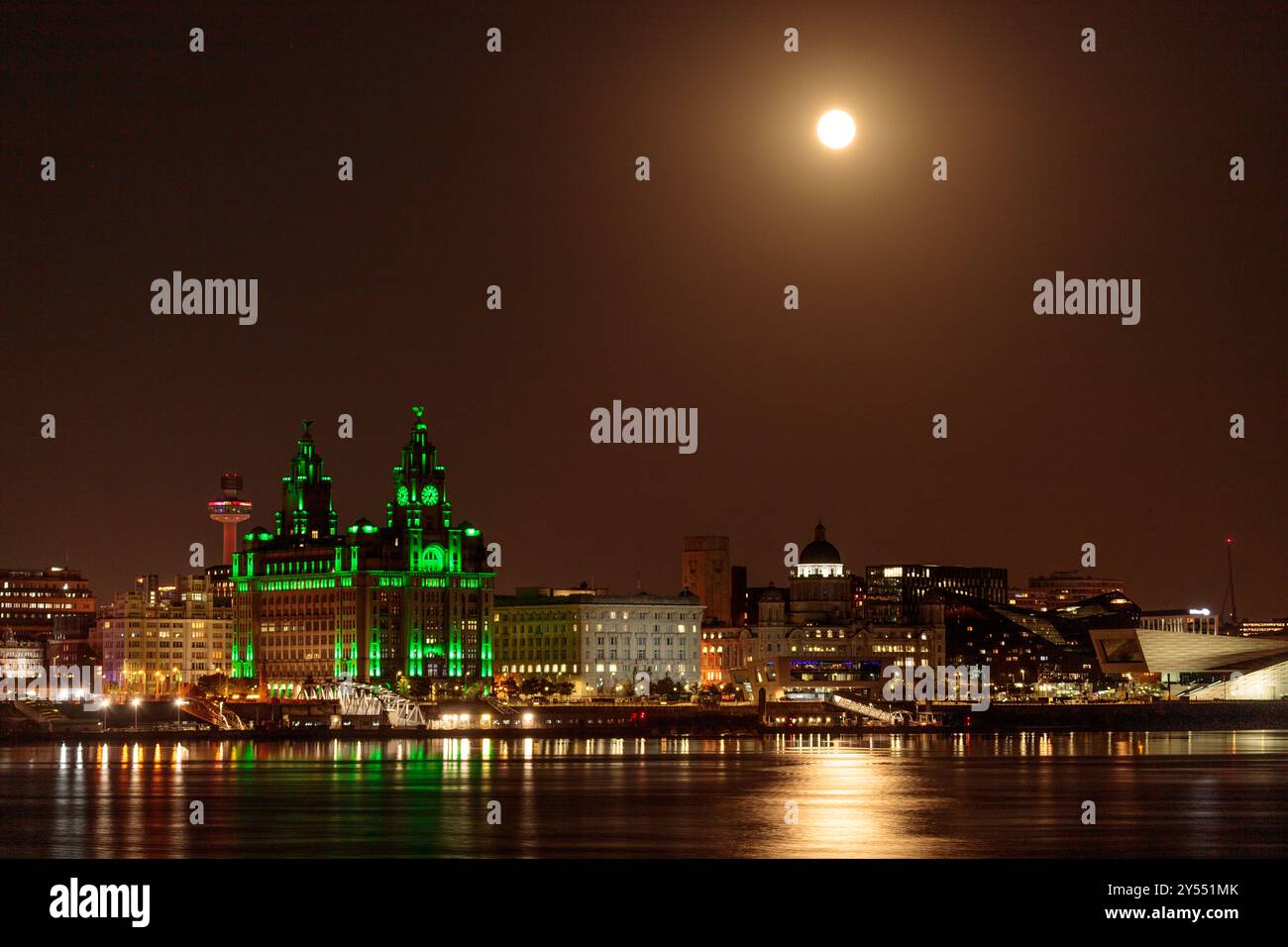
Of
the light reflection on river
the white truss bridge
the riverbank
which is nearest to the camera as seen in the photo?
the light reflection on river

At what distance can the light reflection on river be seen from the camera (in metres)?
60.8

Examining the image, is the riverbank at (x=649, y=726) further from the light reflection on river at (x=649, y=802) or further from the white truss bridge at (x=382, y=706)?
the light reflection on river at (x=649, y=802)

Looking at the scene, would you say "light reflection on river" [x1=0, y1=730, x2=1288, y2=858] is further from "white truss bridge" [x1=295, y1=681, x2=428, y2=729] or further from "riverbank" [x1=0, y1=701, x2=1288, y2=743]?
"white truss bridge" [x1=295, y1=681, x2=428, y2=729]

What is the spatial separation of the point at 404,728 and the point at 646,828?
107971 millimetres

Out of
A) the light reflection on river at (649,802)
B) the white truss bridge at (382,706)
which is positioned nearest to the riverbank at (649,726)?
the white truss bridge at (382,706)

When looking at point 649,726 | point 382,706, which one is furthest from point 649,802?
point 382,706

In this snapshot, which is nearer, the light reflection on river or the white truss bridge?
the light reflection on river

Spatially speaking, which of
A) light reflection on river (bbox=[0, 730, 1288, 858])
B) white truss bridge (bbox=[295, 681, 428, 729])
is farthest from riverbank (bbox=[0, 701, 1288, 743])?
light reflection on river (bbox=[0, 730, 1288, 858])

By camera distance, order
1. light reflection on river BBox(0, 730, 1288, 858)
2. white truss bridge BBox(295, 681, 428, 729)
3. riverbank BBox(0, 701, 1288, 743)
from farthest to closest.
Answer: white truss bridge BBox(295, 681, 428, 729) < riverbank BBox(0, 701, 1288, 743) < light reflection on river BBox(0, 730, 1288, 858)

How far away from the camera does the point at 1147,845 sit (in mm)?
61219
